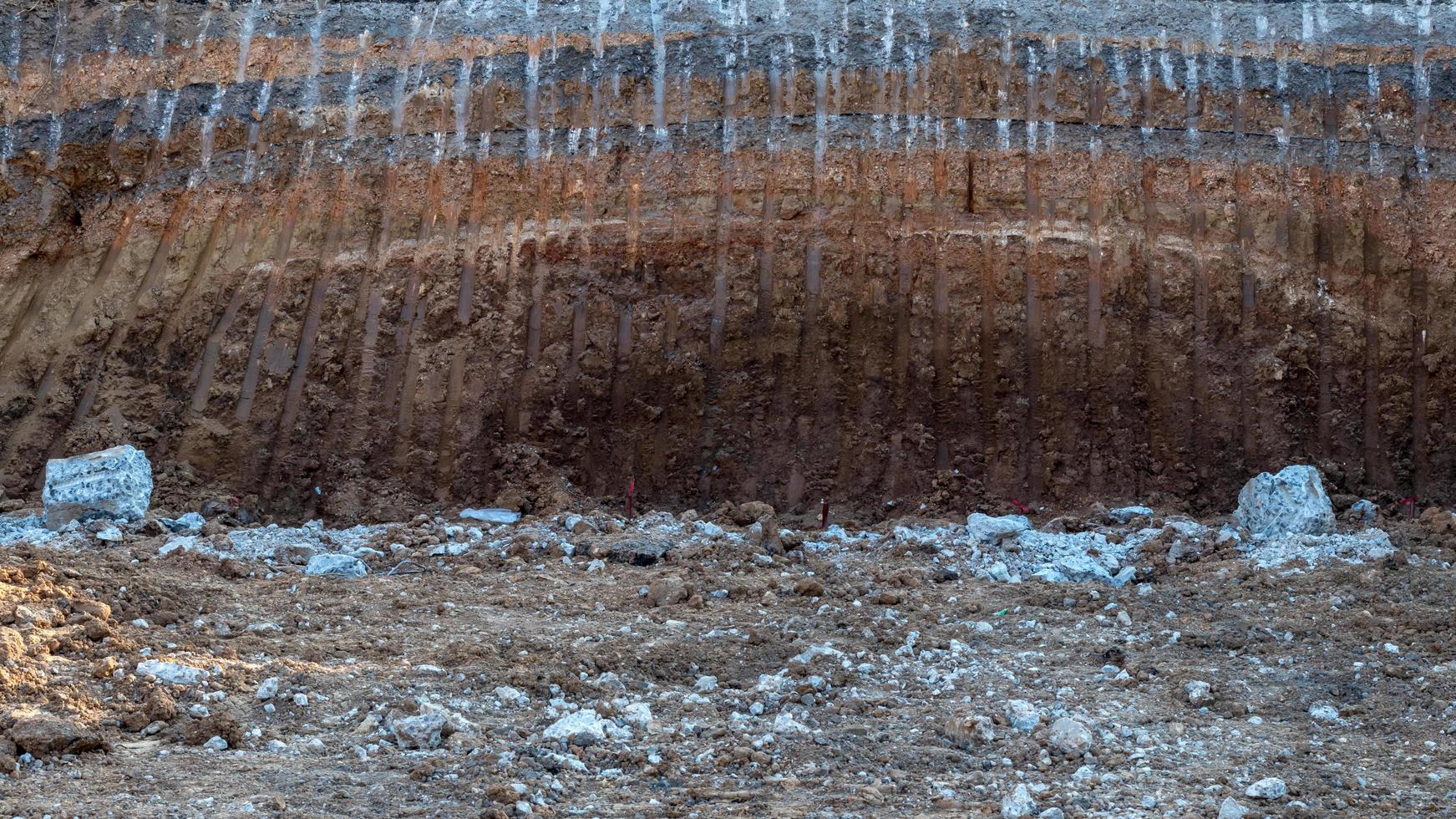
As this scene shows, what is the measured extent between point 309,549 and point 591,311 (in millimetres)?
2850

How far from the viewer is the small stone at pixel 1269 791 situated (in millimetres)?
5156

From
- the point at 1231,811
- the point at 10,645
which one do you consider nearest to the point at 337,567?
the point at 10,645

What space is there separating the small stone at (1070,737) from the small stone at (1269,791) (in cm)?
64

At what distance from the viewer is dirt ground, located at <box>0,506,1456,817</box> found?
528cm

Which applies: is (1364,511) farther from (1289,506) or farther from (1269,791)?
(1269,791)

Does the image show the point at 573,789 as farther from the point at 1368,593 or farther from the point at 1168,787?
the point at 1368,593

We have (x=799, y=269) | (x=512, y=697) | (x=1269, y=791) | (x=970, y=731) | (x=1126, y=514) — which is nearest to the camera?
(x=1269, y=791)

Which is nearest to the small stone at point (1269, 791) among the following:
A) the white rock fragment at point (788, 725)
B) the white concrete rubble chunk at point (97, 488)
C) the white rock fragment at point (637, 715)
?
the white rock fragment at point (788, 725)

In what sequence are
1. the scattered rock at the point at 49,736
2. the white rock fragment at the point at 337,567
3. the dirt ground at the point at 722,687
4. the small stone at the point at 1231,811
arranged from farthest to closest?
the white rock fragment at the point at 337,567 < the scattered rock at the point at 49,736 < the dirt ground at the point at 722,687 < the small stone at the point at 1231,811

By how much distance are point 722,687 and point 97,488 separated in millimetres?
5194

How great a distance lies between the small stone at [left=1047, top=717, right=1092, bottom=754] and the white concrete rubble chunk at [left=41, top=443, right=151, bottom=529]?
21.0 feet

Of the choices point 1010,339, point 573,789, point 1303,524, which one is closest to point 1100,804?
point 573,789

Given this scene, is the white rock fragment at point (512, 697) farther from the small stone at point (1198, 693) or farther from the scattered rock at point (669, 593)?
the small stone at point (1198, 693)

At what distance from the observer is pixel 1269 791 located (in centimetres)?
516
